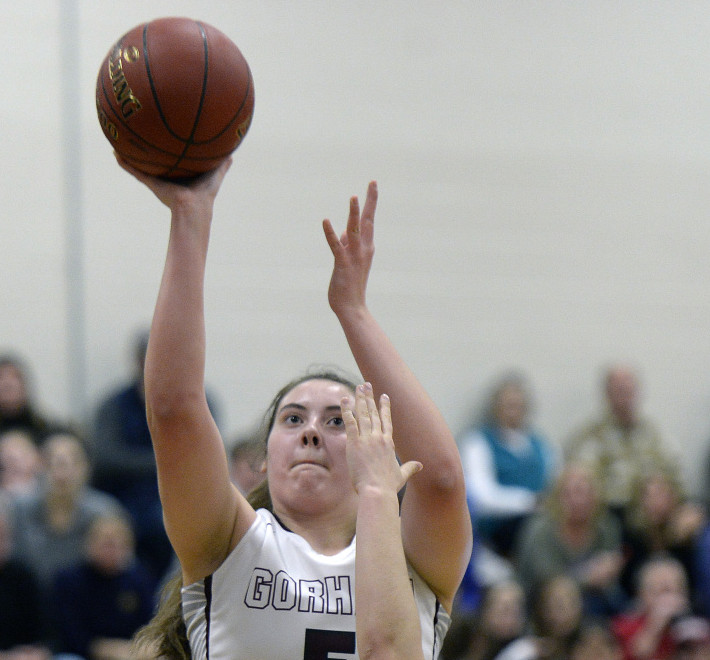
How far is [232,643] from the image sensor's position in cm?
235

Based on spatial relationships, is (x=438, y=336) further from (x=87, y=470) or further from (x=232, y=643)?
(x=232, y=643)

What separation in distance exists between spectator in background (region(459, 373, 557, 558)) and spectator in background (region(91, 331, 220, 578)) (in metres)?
2.03

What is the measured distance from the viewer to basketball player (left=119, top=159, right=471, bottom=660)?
85.6 inches

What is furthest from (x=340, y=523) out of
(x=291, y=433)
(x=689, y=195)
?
(x=689, y=195)

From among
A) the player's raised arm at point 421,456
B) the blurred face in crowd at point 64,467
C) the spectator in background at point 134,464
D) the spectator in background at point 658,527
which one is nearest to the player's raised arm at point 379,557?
the player's raised arm at point 421,456

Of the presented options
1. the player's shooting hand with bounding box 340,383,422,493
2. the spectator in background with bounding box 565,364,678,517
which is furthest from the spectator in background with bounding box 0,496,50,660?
the spectator in background with bounding box 565,364,678,517

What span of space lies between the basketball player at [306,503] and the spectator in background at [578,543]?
153 inches

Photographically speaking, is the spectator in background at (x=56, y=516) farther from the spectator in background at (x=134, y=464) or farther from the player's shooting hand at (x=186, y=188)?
the player's shooting hand at (x=186, y=188)

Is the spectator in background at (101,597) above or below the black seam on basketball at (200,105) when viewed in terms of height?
below

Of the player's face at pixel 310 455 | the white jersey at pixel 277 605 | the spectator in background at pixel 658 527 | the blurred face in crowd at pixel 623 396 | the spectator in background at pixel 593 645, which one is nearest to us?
the white jersey at pixel 277 605

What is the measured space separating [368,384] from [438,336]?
570 centimetres

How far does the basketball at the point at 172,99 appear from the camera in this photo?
2.40 meters

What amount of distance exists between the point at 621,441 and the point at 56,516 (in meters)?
4.01

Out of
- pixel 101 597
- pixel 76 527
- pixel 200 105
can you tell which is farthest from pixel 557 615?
pixel 200 105
